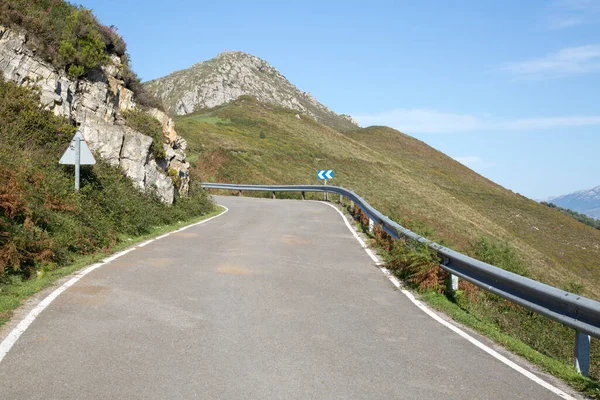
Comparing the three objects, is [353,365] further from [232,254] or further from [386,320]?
[232,254]

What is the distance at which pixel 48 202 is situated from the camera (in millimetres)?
11172

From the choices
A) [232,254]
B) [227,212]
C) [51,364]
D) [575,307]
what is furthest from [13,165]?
[227,212]

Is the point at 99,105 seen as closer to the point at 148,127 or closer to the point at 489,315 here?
the point at 148,127

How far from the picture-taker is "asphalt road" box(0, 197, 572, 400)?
456 centimetres

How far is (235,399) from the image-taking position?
4.27m

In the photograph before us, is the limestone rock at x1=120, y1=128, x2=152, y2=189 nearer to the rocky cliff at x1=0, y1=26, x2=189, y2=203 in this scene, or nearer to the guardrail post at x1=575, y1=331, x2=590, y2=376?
the rocky cliff at x1=0, y1=26, x2=189, y2=203

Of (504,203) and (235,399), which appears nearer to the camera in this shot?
(235,399)

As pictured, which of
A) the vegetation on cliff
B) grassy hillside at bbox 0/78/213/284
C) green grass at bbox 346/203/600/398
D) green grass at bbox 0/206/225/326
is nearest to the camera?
green grass at bbox 346/203/600/398

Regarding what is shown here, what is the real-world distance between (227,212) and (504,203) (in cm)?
4892

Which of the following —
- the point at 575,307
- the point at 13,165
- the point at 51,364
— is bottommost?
the point at 51,364

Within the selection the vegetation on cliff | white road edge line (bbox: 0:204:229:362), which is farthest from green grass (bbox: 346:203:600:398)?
the vegetation on cliff

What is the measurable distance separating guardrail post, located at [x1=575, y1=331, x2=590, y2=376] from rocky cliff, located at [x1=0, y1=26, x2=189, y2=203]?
47.2ft

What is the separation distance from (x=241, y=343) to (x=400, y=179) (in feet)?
177

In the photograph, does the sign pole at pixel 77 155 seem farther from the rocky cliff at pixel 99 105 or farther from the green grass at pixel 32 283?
the rocky cliff at pixel 99 105
